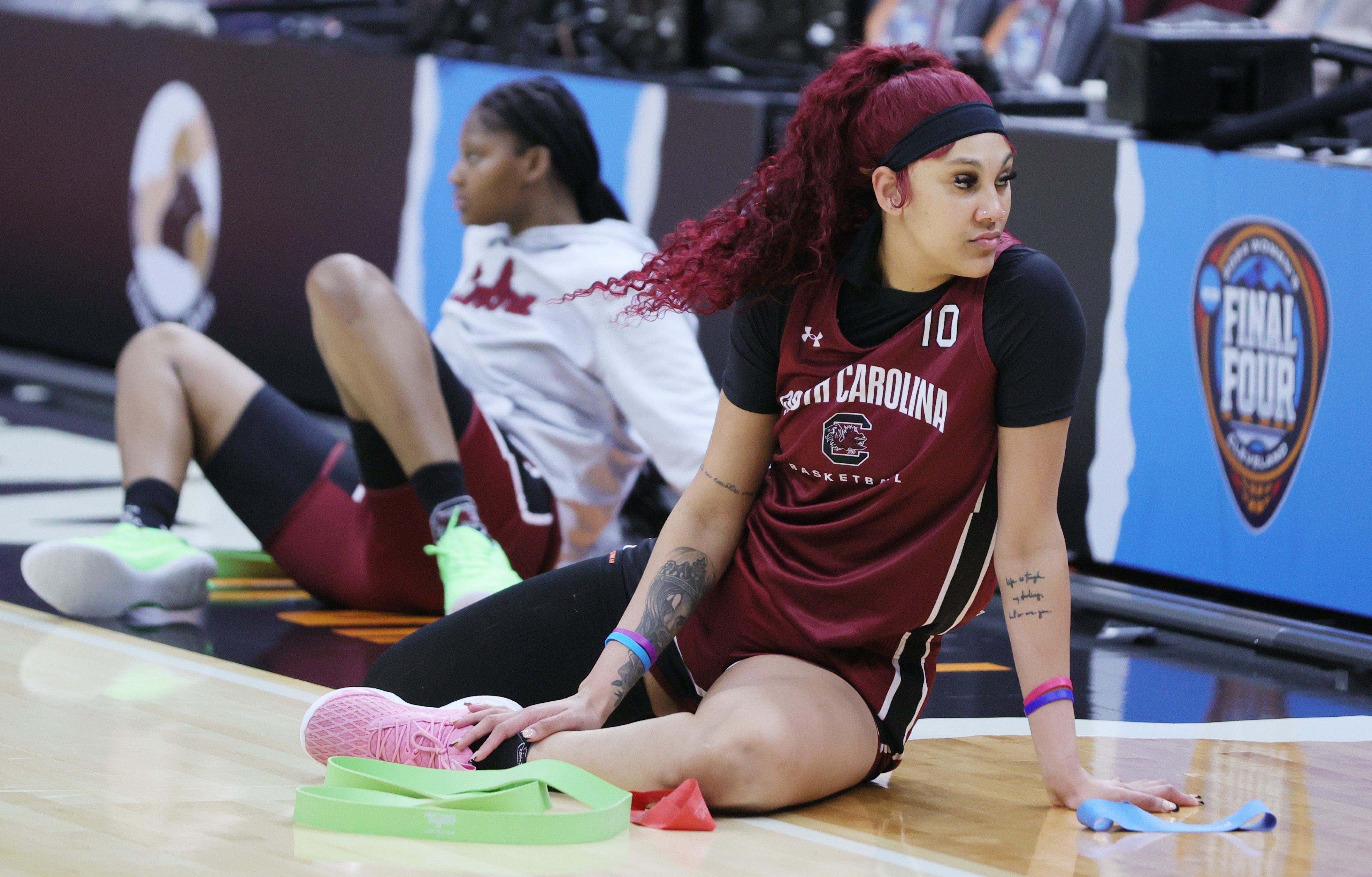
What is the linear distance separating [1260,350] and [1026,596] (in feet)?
6.31

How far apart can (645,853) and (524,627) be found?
0.58 metres

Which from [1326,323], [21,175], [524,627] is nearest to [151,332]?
[524,627]

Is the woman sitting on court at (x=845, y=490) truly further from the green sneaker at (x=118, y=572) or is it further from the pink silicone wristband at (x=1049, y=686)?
the green sneaker at (x=118, y=572)

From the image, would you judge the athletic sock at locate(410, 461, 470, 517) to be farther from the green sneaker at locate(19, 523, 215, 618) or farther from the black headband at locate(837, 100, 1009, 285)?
the black headband at locate(837, 100, 1009, 285)

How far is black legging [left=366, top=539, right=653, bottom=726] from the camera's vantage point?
2.94m

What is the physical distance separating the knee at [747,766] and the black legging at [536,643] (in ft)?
1.02

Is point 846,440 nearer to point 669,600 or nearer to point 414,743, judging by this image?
point 669,600

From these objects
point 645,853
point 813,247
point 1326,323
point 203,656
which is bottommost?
point 203,656

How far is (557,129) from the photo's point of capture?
4.28m

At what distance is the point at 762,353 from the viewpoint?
2789 mm

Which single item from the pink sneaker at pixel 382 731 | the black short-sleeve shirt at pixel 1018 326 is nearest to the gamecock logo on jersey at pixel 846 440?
the black short-sleeve shirt at pixel 1018 326

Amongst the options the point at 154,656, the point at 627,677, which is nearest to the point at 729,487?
the point at 627,677

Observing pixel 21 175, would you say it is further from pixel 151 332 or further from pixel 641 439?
pixel 641 439

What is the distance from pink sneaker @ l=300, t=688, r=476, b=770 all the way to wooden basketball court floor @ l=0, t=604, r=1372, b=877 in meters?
0.10
